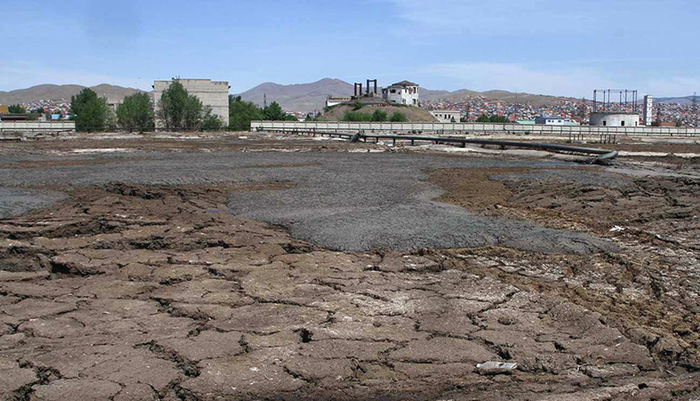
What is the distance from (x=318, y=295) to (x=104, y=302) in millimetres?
2124

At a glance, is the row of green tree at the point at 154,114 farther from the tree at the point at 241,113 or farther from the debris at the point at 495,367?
the debris at the point at 495,367

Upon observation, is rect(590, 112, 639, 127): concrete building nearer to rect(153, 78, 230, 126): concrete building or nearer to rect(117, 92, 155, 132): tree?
rect(153, 78, 230, 126): concrete building

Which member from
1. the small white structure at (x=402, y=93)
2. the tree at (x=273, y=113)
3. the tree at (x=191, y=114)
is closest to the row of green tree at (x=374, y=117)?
the tree at (x=273, y=113)

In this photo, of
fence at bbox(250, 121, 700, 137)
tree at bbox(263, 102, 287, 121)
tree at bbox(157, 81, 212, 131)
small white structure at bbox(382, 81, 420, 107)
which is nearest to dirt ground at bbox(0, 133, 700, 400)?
fence at bbox(250, 121, 700, 137)

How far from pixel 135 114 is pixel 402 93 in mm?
102201

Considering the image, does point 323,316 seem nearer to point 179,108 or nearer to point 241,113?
point 179,108

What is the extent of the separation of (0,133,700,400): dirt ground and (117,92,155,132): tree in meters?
83.1

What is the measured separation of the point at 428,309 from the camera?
6.67m

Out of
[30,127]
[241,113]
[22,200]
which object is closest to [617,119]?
[241,113]

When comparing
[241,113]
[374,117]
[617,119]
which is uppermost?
[241,113]

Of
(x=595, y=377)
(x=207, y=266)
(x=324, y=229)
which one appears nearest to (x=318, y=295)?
(x=207, y=266)

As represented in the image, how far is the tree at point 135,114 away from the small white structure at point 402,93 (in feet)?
315

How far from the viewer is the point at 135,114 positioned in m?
90.5

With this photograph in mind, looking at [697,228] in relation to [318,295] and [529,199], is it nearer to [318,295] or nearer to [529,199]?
[529,199]
